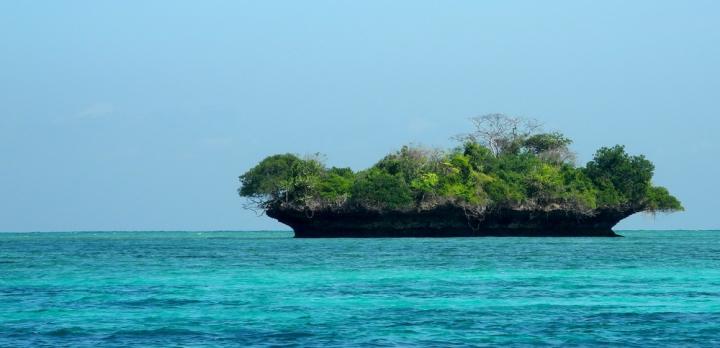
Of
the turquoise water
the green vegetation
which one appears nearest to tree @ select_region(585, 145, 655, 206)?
the green vegetation

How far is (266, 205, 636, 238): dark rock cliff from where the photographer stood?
78062mm

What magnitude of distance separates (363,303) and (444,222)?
54.2m

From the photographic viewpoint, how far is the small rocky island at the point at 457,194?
250 feet

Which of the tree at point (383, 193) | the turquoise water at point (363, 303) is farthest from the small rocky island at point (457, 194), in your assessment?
the turquoise water at point (363, 303)

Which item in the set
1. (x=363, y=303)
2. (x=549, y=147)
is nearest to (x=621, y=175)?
(x=549, y=147)

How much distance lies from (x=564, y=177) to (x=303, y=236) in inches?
753

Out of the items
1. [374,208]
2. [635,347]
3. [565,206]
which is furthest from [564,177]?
[635,347]

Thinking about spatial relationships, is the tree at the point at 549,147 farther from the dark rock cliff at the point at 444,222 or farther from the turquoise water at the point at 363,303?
the turquoise water at the point at 363,303

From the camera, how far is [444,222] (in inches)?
3115

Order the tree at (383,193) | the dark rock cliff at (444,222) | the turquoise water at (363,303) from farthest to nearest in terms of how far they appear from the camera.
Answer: the dark rock cliff at (444,222)
the tree at (383,193)
the turquoise water at (363,303)

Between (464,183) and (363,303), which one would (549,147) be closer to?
(464,183)

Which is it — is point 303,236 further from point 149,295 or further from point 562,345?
point 562,345

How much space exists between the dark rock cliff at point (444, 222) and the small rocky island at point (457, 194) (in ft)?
0.23

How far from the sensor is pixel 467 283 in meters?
31.5
